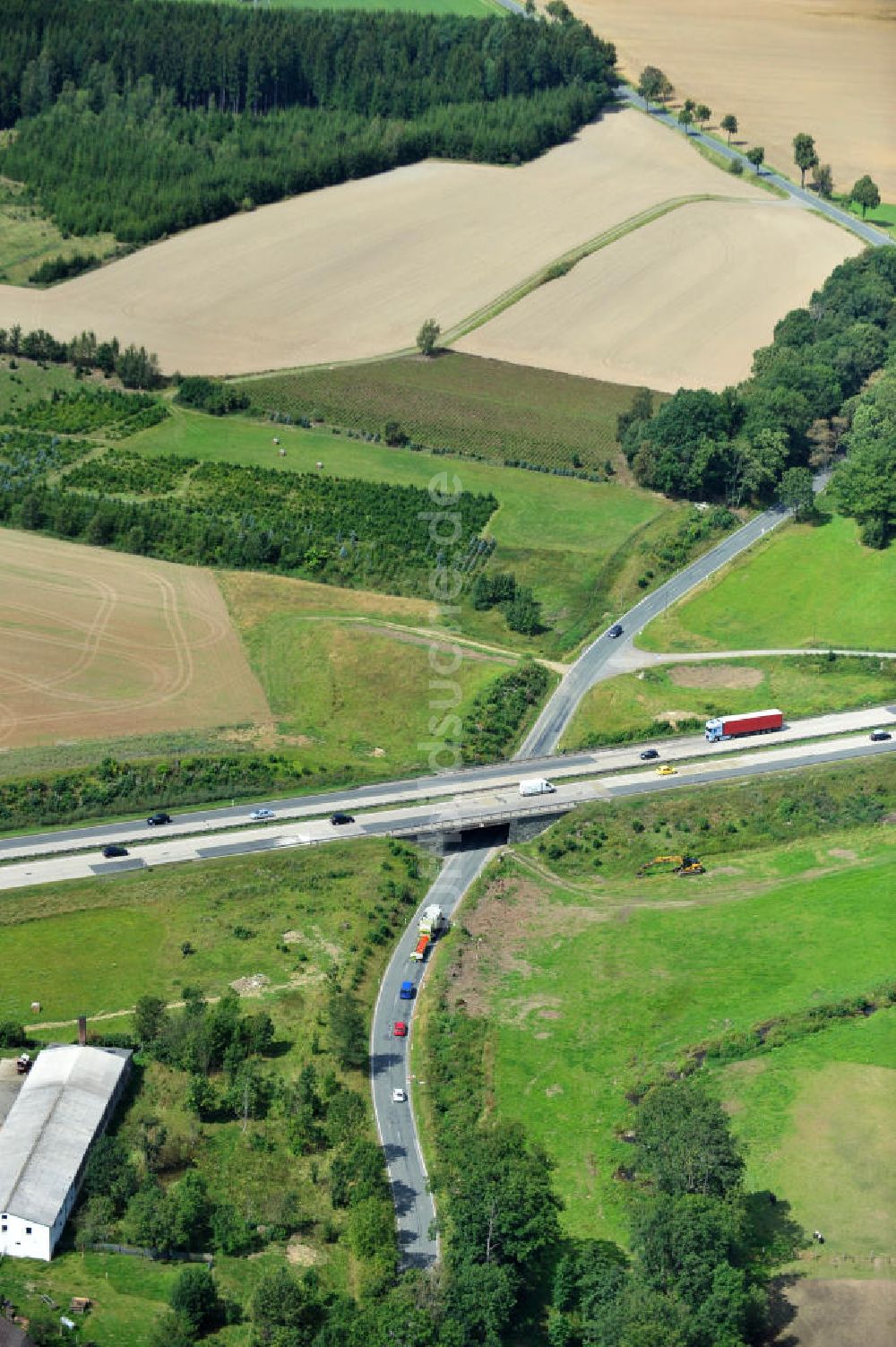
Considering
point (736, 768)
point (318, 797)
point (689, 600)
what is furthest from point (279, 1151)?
point (689, 600)

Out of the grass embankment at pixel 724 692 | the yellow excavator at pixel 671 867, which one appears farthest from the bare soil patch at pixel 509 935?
the grass embankment at pixel 724 692

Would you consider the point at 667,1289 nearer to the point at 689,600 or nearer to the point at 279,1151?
the point at 279,1151

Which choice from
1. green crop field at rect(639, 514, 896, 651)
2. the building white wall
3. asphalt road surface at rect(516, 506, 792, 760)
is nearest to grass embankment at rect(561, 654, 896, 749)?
asphalt road surface at rect(516, 506, 792, 760)

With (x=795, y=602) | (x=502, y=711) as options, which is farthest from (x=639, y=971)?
(x=795, y=602)

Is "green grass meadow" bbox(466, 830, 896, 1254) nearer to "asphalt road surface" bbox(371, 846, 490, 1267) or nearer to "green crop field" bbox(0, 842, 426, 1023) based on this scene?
"asphalt road surface" bbox(371, 846, 490, 1267)

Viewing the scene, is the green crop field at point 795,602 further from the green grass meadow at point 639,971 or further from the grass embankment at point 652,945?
the green grass meadow at point 639,971

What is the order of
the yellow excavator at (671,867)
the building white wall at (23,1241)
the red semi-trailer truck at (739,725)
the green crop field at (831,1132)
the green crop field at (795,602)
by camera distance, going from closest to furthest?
1. the building white wall at (23,1241)
2. the green crop field at (831,1132)
3. the yellow excavator at (671,867)
4. the red semi-trailer truck at (739,725)
5. the green crop field at (795,602)
